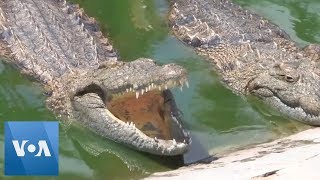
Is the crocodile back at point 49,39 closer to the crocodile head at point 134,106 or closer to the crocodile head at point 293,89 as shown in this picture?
the crocodile head at point 134,106

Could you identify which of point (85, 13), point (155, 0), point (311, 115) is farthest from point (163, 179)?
point (155, 0)

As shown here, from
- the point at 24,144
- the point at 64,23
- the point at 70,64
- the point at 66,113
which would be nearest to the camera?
the point at 24,144

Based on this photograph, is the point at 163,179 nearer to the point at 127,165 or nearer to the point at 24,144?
the point at 127,165

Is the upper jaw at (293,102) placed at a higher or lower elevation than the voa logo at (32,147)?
lower

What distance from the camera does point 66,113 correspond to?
21.9 feet

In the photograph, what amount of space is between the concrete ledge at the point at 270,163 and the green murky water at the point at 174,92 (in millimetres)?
364

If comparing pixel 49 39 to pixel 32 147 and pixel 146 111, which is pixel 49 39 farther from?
pixel 32 147

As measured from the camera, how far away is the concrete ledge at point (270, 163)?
4586mm

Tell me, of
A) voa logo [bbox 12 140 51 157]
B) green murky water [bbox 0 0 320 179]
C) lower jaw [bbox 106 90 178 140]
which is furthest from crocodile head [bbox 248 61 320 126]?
voa logo [bbox 12 140 51 157]

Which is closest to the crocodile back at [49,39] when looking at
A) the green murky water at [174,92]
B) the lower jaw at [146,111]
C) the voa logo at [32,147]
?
the green murky water at [174,92]

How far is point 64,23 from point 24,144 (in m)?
3.08

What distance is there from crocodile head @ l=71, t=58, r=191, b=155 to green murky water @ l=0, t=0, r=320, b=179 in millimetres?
212

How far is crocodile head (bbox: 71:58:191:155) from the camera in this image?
591cm

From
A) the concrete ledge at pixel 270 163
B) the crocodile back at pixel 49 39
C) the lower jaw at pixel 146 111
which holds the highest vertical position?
the crocodile back at pixel 49 39
